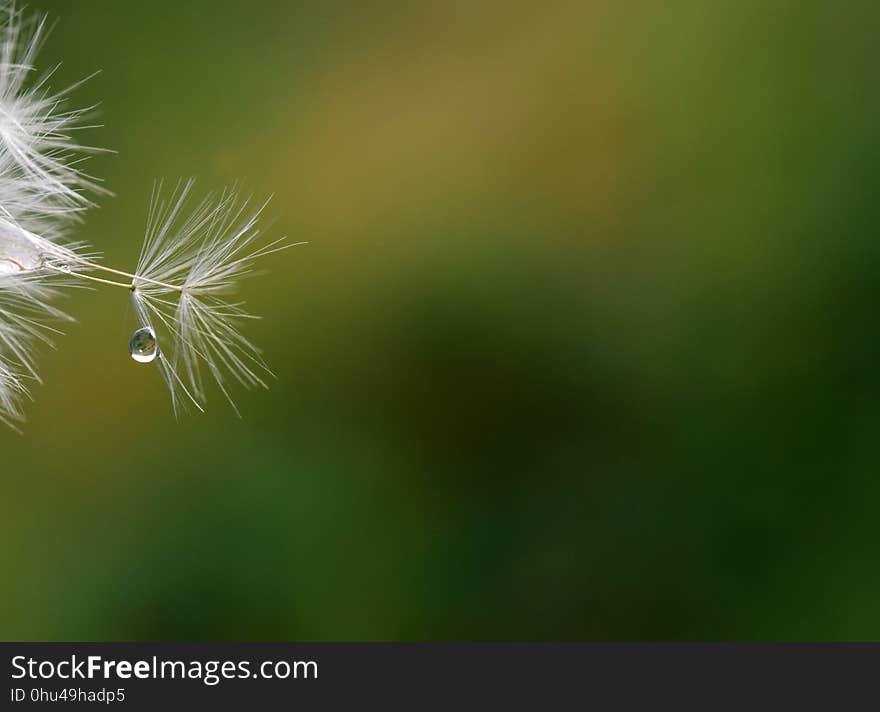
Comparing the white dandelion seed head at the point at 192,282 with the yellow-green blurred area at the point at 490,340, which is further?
the yellow-green blurred area at the point at 490,340

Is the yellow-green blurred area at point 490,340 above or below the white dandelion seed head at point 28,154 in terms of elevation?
above

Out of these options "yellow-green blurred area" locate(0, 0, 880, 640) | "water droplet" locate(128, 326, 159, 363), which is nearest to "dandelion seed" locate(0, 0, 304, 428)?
"water droplet" locate(128, 326, 159, 363)

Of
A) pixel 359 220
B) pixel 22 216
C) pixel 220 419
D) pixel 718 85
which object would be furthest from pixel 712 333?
pixel 22 216

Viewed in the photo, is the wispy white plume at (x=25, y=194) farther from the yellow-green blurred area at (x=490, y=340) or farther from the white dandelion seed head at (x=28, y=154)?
the yellow-green blurred area at (x=490, y=340)

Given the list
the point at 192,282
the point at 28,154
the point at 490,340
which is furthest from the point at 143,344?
the point at 490,340

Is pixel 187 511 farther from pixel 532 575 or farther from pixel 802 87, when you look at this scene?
pixel 802 87

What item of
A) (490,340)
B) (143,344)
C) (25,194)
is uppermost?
(490,340)

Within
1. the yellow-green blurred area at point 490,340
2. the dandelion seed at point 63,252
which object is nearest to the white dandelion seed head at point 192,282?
the dandelion seed at point 63,252

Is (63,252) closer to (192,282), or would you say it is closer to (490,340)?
(192,282)
